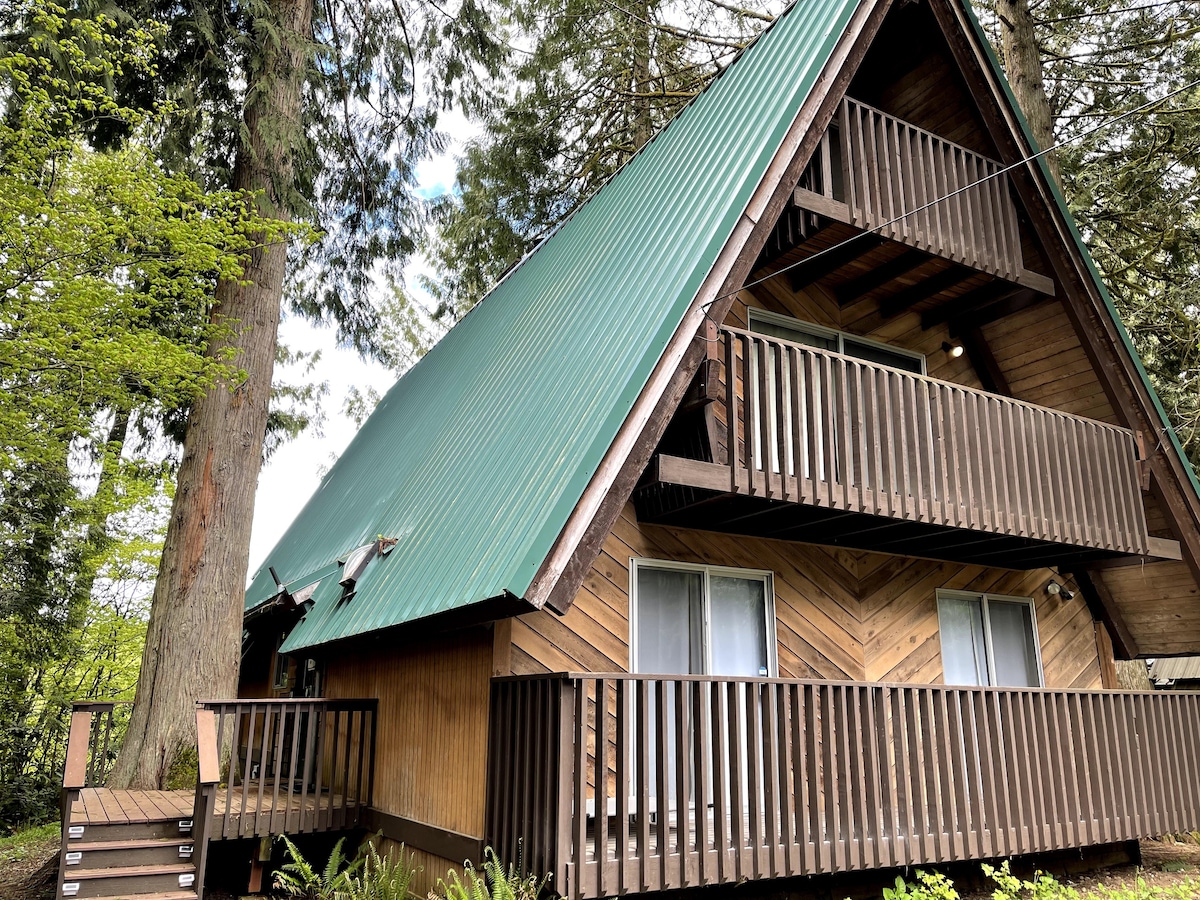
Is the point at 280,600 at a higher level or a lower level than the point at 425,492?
lower

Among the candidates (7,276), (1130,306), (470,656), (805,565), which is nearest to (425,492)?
(470,656)

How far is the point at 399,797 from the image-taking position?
8172 mm

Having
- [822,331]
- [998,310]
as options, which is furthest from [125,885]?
[998,310]

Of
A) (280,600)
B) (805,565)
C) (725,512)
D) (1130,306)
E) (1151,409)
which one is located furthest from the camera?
(1130,306)

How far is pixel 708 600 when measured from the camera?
8.12 m

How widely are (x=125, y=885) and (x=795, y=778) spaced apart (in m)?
5.33

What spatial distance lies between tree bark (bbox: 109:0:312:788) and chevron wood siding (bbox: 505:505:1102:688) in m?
5.94

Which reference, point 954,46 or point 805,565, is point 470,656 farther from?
point 954,46

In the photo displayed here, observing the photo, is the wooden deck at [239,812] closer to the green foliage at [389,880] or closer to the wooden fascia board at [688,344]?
the green foliage at [389,880]

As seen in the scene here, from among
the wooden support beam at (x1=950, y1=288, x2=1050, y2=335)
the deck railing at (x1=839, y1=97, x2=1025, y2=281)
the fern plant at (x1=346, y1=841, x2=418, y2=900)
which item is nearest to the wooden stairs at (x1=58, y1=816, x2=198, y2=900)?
the fern plant at (x1=346, y1=841, x2=418, y2=900)

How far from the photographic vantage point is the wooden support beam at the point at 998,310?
9727 mm

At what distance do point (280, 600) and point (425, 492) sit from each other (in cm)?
332

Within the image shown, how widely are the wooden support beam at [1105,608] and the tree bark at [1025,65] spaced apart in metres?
6.39

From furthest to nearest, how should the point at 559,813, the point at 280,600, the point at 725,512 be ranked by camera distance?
the point at 280,600 < the point at 725,512 < the point at 559,813
